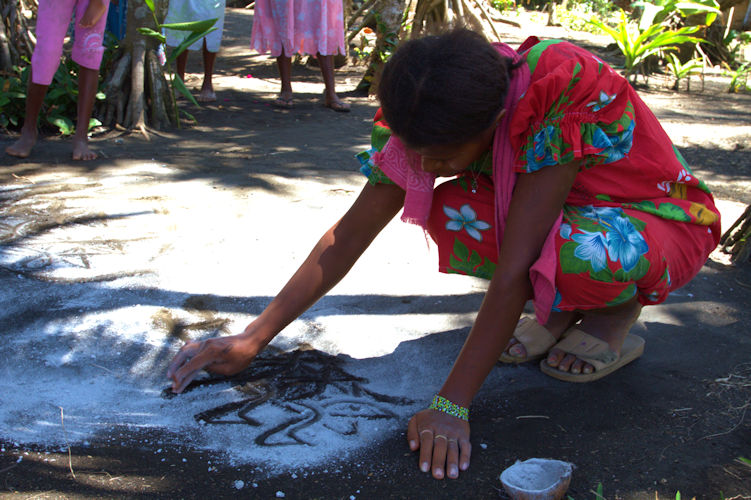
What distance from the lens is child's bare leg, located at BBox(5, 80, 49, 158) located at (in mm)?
3637

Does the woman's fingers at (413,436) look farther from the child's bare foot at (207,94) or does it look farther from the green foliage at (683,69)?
the green foliage at (683,69)

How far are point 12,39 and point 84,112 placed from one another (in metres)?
1.80

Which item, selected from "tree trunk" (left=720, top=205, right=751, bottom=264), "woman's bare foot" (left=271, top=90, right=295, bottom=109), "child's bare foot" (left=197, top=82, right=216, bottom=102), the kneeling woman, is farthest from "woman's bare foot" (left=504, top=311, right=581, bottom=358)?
"child's bare foot" (left=197, top=82, right=216, bottom=102)

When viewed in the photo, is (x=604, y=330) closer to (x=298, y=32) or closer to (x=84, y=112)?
(x=84, y=112)

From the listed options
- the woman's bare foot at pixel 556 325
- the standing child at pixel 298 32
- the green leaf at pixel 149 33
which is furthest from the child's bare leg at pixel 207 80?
the woman's bare foot at pixel 556 325

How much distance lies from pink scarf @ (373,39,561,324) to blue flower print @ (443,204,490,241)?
9 centimetres

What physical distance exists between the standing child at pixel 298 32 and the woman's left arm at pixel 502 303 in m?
4.07

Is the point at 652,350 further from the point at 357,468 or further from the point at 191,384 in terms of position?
the point at 191,384

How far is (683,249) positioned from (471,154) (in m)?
0.71

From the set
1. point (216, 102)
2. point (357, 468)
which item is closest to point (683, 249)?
point (357, 468)

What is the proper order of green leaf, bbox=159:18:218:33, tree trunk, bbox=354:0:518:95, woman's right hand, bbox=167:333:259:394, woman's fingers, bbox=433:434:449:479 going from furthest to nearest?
tree trunk, bbox=354:0:518:95
green leaf, bbox=159:18:218:33
woman's right hand, bbox=167:333:259:394
woman's fingers, bbox=433:434:449:479

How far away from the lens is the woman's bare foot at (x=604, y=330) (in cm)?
195

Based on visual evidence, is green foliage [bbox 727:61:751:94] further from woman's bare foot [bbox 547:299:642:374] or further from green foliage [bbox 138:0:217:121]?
woman's bare foot [bbox 547:299:642:374]

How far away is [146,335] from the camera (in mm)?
2107
